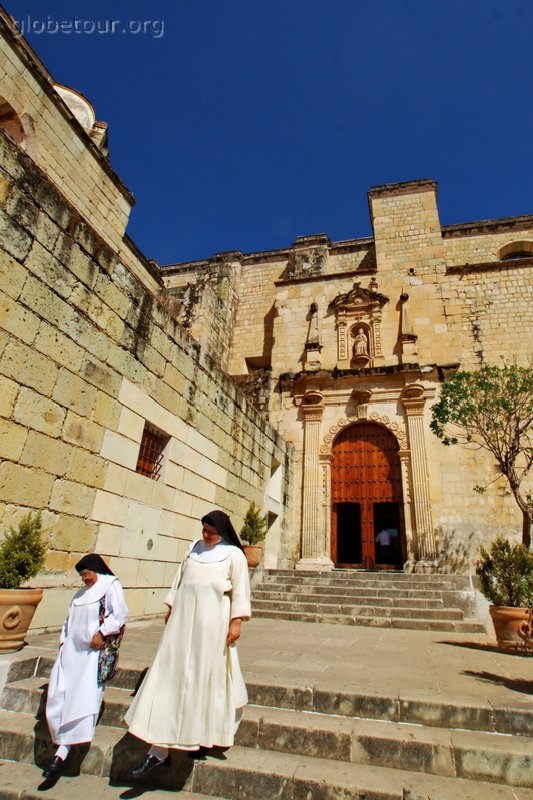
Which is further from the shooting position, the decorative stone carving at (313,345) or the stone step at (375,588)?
the decorative stone carving at (313,345)

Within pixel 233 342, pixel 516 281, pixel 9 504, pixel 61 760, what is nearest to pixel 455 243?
pixel 516 281

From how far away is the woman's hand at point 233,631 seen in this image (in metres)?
2.53

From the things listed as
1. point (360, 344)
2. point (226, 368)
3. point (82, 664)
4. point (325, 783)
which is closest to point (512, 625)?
point (325, 783)

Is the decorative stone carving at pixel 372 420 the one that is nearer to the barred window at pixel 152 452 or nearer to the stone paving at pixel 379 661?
the stone paving at pixel 379 661

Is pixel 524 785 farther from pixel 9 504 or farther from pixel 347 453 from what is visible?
pixel 347 453

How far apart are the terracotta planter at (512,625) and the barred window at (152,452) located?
479 centimetres

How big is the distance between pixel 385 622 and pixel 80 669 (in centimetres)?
531

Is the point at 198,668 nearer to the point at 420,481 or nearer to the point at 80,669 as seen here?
the point at 80,669

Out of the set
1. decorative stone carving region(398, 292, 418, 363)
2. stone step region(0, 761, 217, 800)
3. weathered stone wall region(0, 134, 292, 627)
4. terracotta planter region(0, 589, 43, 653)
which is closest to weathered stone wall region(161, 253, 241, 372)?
decorative stone carving region(398, 292, 418, 363)

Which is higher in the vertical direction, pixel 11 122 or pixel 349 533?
pixel 11 122

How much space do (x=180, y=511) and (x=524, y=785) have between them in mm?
5274

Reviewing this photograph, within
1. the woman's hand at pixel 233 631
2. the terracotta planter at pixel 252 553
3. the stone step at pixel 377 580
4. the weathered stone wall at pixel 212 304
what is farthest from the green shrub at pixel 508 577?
the weathered stone wall at pixel 212 304

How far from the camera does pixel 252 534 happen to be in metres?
8.71

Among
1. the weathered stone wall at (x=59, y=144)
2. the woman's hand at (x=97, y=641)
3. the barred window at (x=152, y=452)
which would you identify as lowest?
the woman's hand at (x=97, y=641)
